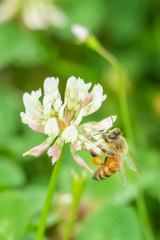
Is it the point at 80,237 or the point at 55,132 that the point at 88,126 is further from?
the point at 80,237

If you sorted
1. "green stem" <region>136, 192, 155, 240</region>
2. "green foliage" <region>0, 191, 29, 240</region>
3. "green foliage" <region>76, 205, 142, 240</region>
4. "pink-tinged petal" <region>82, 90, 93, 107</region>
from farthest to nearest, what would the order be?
"green stem" <region>136, 192, 155, 240</region>, "green foliage" <region>76, 205, 142, 240</region>, "green foliage" <region>0, 191, 29, 240</region>, "pink-tinged petal" <region>82, 90, 93, 107</region>

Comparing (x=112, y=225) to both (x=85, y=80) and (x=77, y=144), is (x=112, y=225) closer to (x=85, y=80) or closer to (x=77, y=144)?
(x=77, y=144)

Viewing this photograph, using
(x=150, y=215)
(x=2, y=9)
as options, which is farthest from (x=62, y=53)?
(x=150, y=215)

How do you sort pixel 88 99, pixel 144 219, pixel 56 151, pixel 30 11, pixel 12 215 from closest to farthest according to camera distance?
pixel 56 151 → pixel 88 99 → pixel 12 215 → pixel 144 219 → pixel 30 11

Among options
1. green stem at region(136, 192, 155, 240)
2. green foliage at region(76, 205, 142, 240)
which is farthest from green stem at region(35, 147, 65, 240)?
green stem at region(136, 192, 155, 240)

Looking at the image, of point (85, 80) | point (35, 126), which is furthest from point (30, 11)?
point (35, 126)

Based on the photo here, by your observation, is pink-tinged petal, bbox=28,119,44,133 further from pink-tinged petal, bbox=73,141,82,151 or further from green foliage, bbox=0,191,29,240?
green foliage, bbox=0,191,29,240
